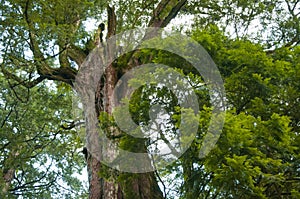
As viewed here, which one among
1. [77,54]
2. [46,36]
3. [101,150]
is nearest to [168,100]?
[101,150]

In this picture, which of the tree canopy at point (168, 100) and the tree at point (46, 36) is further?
the tree at point (46, 36)

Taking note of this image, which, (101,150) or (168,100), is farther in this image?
(101,150)

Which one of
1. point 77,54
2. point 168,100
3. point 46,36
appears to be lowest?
point 168,100

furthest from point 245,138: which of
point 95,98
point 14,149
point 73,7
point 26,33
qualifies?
point 14,149

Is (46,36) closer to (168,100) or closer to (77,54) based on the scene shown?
(77,54)

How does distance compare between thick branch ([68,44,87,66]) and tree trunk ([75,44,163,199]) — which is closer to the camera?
tree trunk ([75,44,163,199])

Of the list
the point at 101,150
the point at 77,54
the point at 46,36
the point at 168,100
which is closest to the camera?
the point at 168,100

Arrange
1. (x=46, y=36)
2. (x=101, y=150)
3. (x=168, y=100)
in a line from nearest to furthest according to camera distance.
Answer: (x=168, y=100), (x=101, y=150), (x=46, y=36)

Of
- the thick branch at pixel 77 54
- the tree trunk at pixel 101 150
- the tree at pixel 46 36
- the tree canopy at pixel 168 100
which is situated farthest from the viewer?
the thick branch at pixel 77 54

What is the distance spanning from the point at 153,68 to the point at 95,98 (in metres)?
1.59

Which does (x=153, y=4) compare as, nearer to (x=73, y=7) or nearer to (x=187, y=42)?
(x=73, y=7)

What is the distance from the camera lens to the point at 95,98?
5348mm

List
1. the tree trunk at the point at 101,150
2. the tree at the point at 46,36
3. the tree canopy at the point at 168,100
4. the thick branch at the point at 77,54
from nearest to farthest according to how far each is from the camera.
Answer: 1. the tree canopy at the point at 168,100
2. the tree trunk at the point at 101,150
3. the tree at the point at 46,36
4. the thick branch at the point at 77,54

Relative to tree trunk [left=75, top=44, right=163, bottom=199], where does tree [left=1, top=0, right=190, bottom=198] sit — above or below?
above
